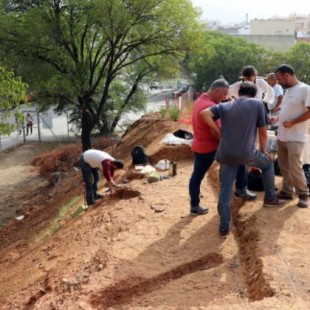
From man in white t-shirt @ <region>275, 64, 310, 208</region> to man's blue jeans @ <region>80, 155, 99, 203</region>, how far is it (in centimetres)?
388

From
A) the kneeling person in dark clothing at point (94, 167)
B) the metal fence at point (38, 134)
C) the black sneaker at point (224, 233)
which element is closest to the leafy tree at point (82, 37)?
the metal fence at point (38, 134)

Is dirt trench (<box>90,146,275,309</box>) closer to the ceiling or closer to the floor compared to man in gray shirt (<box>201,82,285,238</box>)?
closer to the floor

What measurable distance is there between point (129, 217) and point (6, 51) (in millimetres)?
11572

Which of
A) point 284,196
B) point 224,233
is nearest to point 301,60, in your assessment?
point 284,196

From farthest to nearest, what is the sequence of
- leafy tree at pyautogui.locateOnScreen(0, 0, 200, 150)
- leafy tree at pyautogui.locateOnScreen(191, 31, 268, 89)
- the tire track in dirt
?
leafy tree at pyautogui.locateOnScreen(191, 31, 268, 89) < leafy tree at pyautogui.locateOnScreen(0, 0, 200, 150) < the tire track in dirt

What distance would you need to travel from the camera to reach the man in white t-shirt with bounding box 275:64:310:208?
5504mm

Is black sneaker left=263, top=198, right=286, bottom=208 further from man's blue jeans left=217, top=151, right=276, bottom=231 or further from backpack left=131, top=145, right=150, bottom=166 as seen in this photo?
backpack left=131, top=145, right=150, bottom=166

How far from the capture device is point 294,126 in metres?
5.64

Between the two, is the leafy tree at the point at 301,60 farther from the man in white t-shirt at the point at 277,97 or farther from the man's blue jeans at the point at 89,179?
the man's blue jeans at the point at 89,179

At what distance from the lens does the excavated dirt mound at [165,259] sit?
14.4ft

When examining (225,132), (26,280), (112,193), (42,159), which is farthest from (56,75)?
(225,132)

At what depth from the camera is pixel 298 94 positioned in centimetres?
554

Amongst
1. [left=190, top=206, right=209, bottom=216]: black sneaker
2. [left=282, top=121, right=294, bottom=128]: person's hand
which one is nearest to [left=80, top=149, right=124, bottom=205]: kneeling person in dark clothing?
[left=190, top=206, right=209, bottom=216]: black sneaker

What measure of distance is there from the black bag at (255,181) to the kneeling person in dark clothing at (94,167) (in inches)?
101
